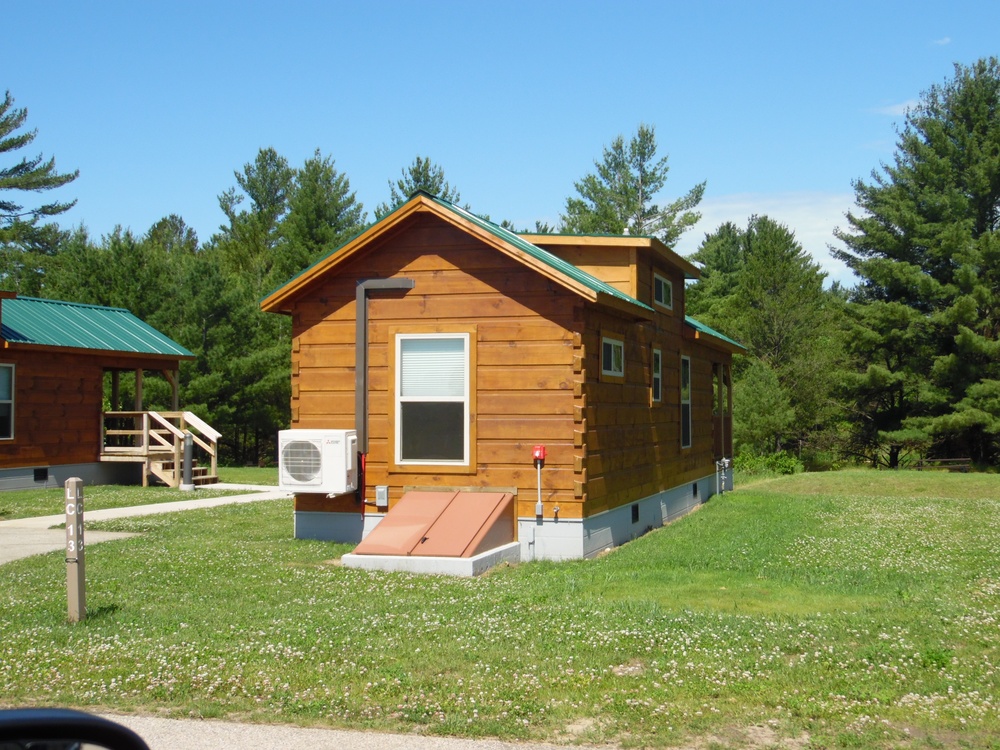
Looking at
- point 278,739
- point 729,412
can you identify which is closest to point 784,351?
point 729,412

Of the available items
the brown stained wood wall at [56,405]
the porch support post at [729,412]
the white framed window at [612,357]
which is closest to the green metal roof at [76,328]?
the brown stained wood wall at [56,405]

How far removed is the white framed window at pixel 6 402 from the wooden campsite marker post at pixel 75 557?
572 inches

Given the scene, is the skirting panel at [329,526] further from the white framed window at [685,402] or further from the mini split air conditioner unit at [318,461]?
the white framed window at [685,402]

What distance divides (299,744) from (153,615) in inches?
137

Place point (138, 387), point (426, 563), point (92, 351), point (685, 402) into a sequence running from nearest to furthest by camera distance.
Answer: point (426, 563) → point (685, 402) → point (92, 351) → point (138, 387)

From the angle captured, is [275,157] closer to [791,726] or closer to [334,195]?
[334,195]

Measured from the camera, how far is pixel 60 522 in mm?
16391

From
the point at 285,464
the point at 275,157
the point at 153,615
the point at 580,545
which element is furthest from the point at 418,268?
the point at 275,157

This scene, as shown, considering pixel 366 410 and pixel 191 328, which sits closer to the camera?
pixel 366 410

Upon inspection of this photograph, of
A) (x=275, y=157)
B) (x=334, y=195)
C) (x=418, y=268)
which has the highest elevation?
(x=275, y=157)

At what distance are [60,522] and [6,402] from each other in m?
6.50

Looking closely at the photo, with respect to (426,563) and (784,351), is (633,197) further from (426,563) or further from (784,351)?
(426,563)

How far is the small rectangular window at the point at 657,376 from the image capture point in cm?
1653

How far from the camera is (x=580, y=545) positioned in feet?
40.8
